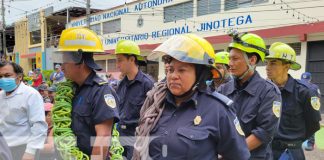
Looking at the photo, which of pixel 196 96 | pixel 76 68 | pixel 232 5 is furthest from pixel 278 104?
pixel 232 5

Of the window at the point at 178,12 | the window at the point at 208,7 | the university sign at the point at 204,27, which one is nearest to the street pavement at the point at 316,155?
the university sign at the point at 204,27

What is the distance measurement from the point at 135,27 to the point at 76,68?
20497 millimetres

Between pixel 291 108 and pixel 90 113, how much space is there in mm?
1971

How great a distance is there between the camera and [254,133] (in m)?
2.40

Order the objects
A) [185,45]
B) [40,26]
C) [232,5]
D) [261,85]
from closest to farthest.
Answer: [185,45]
[261,85]
[232,5]
[40,26]

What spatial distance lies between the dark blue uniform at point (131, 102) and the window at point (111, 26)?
20.8m

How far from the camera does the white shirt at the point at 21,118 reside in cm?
329

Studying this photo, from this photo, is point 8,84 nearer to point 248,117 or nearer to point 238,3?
point 248,117

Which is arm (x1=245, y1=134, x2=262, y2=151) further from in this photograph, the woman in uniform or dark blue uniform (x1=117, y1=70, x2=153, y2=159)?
dark blue uniform (x1=117, y1=70, x2=153, y2=159)

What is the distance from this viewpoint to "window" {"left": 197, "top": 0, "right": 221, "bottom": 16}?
16428 millimetres

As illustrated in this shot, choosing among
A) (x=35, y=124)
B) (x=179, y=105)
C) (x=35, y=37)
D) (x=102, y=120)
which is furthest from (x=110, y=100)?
(x=35, y=37)

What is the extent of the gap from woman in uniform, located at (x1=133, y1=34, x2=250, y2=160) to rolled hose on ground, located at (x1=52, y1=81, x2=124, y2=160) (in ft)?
1.90

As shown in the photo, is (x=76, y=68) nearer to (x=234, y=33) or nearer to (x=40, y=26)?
(x=234, y=33)

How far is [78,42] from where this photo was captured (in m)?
2.36
